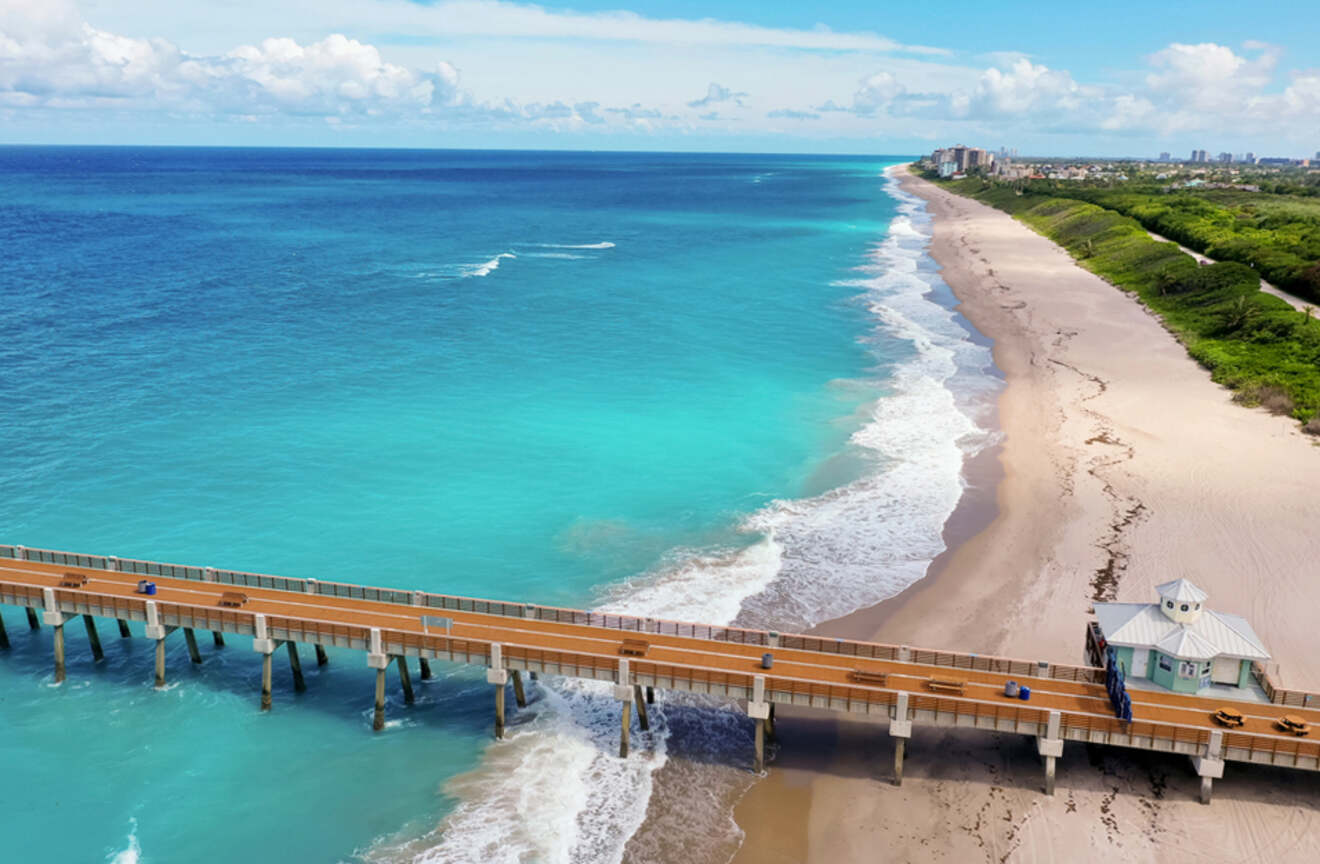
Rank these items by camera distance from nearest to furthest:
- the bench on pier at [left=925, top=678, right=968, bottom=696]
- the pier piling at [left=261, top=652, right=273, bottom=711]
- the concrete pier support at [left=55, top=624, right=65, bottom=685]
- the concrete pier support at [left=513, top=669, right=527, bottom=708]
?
1. the bench on pier at [left=925, top=678, right=968, bottom=696]
2. the concrete pier support at [left=513, top=669, right=527, bottom=708]
3. the pier piling at [left=261, top=652, right=273, bottom=711]
4. the concrete pier support at [left=55, top=624, right=65, bottom=685]

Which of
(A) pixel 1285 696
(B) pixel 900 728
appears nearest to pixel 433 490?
(B) pixel 900 728

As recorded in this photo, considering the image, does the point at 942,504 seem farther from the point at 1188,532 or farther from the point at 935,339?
the point at 935,339

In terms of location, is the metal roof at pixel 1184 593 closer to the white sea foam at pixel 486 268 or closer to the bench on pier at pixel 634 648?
the bench on pier at pixel 634 648

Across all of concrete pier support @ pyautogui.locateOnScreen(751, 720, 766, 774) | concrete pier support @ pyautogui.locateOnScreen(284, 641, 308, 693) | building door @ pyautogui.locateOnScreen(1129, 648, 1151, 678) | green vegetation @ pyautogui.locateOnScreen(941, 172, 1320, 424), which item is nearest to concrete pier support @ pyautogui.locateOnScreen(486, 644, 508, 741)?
concrete pier support @ pyautogui.locateOnScreen(284, 641, 308, 693)

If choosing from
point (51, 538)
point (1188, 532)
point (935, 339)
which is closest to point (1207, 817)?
point (1188, 532)

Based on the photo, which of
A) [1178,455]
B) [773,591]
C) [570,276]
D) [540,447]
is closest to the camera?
[773,591]

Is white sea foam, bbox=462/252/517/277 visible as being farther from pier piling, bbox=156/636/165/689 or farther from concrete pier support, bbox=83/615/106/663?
pier piling, bbox=156/636/165/689

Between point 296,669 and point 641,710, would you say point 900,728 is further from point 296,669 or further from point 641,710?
point 296,669
